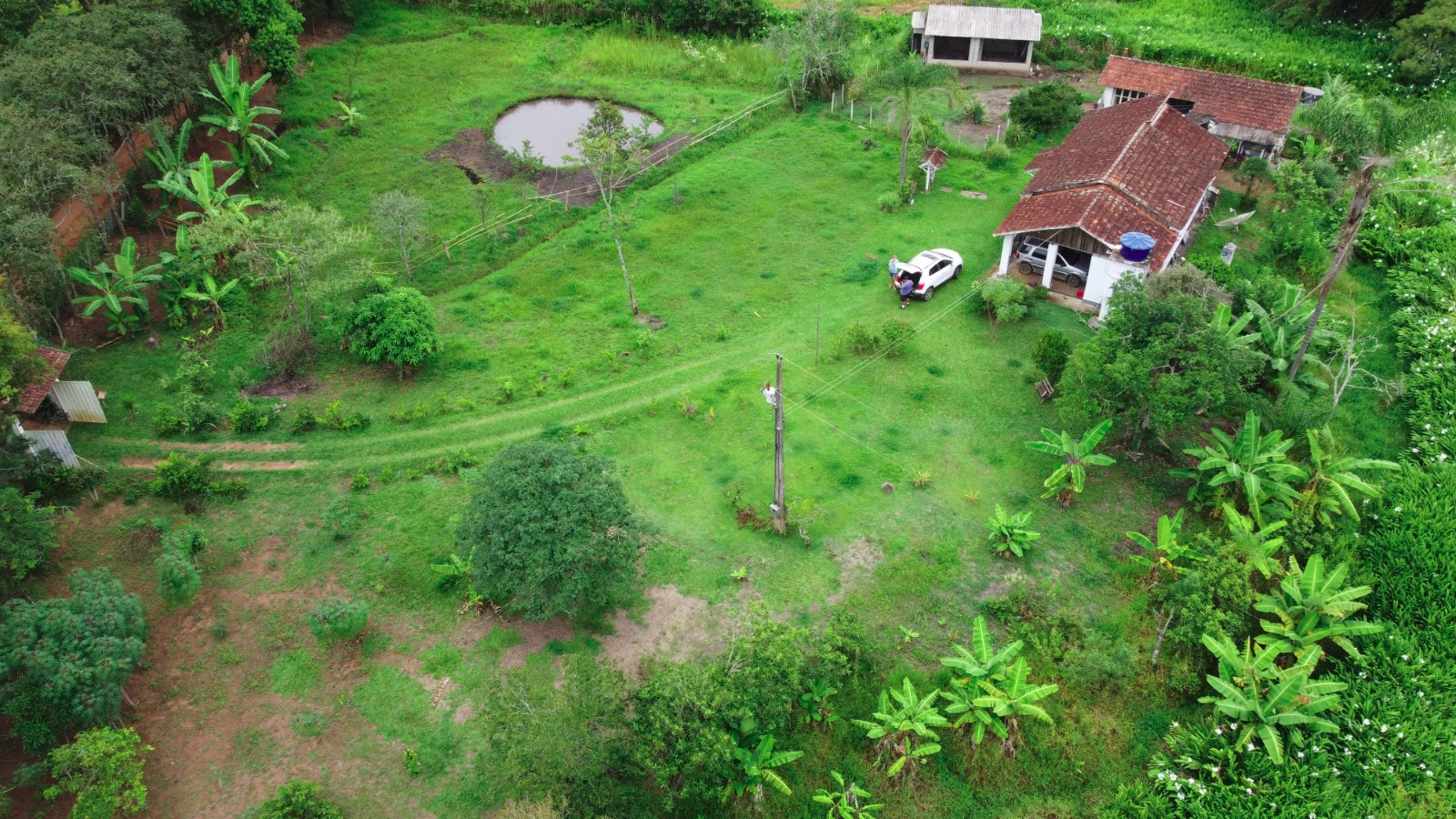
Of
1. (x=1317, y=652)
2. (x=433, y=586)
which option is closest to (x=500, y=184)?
(x=433, y=586)

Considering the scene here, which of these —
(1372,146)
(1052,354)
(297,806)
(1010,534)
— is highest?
(1372,146)

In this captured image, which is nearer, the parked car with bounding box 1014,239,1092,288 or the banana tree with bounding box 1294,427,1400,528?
the banana tree with bounding box 1294,427,1400,528

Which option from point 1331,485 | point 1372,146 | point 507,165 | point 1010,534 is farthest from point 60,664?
point 1372,146

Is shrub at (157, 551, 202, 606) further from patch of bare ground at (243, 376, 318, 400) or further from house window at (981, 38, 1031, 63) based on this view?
house window at (981, 38, 1031, 63)

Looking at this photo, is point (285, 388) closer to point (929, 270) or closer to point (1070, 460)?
point (929, 270)

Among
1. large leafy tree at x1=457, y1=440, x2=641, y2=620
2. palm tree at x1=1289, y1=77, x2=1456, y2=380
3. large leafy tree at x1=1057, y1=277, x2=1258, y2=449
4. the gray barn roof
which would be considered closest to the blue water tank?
large leafy tree at x1=1057, y1=277, x2=1258, y2=449

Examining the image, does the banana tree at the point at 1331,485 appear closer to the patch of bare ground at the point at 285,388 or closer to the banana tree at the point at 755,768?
the banana tree at the point at 755,768

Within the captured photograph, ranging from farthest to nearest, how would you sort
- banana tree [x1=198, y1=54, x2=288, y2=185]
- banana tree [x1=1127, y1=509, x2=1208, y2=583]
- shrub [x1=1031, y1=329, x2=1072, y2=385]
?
banana tree [x1=198, y1=54, x2=288, y2=185] → shrub [x1=1031, y1=329, x2=1072, y2=385] → banana tree [x1=1127, y1=509, x2=1208, y2=583]
